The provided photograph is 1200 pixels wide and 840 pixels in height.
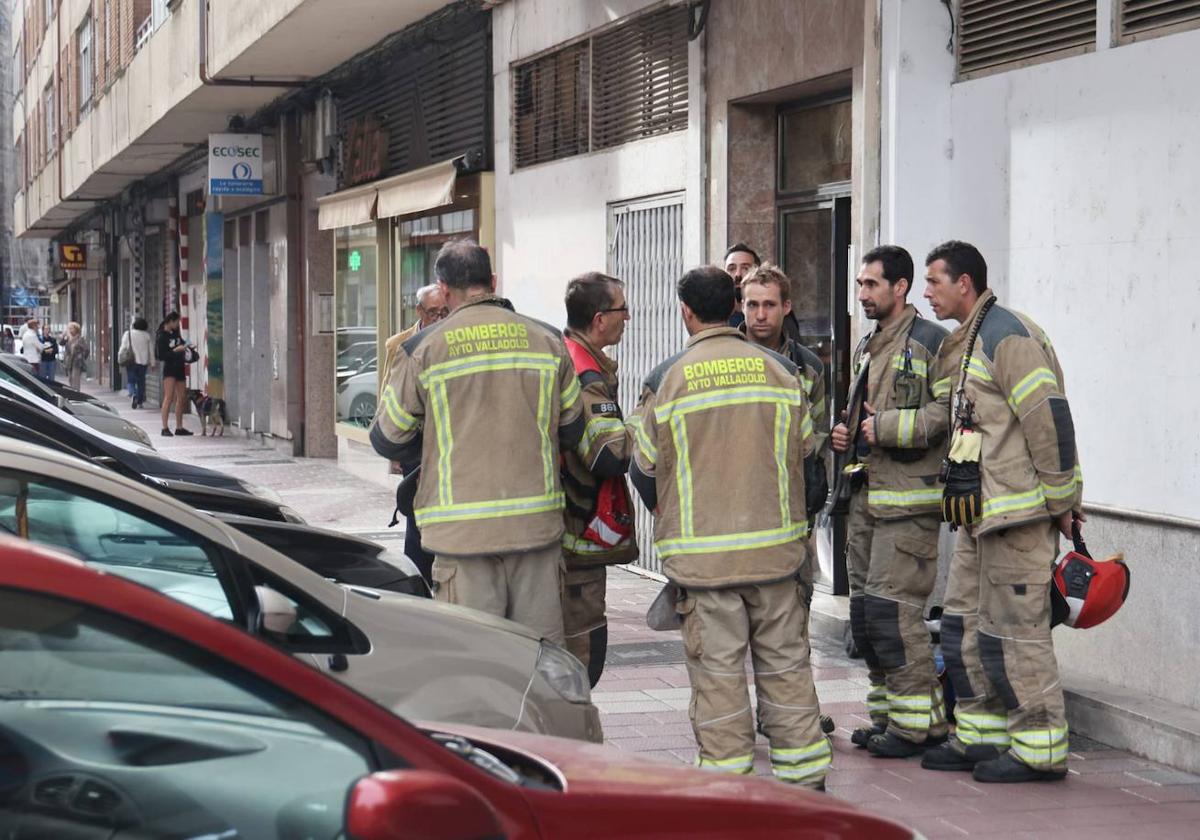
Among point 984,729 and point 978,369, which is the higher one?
point 978,369

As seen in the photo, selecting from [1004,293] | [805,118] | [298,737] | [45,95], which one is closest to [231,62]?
[805,118]

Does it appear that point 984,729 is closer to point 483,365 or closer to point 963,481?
point 963,481

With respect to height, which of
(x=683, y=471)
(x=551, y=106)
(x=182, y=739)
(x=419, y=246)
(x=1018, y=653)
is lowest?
(x=1018, y=653)

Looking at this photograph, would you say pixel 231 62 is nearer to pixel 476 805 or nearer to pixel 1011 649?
pixel 1011 649

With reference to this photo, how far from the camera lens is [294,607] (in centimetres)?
439

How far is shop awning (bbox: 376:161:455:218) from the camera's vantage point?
14531mm

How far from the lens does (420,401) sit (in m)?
6.05

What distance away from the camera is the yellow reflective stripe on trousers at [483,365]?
597 cm

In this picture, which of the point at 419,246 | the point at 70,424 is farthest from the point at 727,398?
the point at 419,246

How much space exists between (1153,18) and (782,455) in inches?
112

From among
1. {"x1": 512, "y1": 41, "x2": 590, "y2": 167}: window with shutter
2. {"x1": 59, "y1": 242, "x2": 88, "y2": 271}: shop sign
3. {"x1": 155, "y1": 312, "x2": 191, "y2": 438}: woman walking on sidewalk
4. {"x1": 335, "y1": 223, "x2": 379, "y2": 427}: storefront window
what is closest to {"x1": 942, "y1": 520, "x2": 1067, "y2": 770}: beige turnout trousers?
{"x1": 512, "y1": 41, "x2": 590, "y2": 167}: window with shutter

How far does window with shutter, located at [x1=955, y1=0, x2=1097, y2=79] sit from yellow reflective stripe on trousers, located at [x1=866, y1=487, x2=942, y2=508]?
A: 2.22 m

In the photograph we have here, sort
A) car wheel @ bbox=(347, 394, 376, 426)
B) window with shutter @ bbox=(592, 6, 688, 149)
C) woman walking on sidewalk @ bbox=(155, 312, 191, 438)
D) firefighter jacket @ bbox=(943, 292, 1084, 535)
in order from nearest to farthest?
firefighter jacket @ bbox=(943, 292, 1084, 535) → window with shutter @ bbox=(592, 6, 688, 149) → car wheel @ bbox=(347, 394, 376, 426) → woman walking on sidewalk @ bbox=(155, 312, 191, 438)

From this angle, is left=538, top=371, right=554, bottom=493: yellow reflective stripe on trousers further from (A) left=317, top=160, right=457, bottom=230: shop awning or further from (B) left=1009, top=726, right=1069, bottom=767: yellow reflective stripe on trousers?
(A) left=317, top=160, right=457, bottom=230: shop awning
